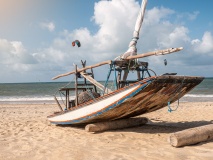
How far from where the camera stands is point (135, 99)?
7.74 metres

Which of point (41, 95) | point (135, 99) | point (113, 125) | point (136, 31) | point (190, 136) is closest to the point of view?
point (190, 136)

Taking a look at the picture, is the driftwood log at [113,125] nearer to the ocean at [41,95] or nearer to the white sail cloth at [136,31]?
the white sail cloth at [136,31]

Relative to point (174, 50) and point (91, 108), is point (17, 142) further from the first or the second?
point (174, 50)

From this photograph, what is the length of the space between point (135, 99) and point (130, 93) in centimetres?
38

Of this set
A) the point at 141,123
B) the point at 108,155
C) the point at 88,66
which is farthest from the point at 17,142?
the point at 141,123

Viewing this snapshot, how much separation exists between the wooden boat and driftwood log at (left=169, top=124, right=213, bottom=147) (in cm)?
141

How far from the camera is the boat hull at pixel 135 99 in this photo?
23.9ft

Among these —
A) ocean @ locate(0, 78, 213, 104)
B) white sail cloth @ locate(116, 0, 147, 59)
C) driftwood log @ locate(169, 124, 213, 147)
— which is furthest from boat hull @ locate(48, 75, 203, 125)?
ocean @ locate(0, 78, 213, 104)

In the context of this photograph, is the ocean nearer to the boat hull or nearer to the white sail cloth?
the white sail cloth

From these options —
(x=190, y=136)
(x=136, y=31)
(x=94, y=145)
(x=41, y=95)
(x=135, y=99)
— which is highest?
(x=136, y=31)

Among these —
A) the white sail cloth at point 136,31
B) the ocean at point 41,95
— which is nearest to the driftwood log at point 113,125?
the white sail cloth at point 136,31

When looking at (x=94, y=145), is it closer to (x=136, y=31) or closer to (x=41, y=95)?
(x=136, y=31)

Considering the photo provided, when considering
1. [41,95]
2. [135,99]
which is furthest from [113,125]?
[41,95]

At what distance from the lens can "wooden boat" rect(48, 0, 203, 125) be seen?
7.34m
